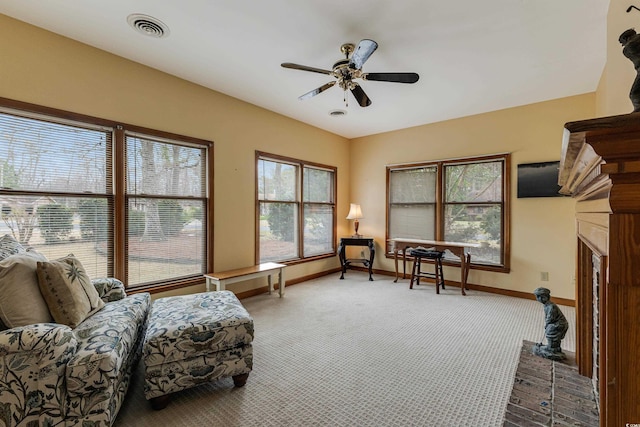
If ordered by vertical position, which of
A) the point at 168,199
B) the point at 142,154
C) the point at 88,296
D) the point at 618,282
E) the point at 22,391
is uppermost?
Answer: the point at 142,154

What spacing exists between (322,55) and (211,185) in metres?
2.01

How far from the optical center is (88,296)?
193cm

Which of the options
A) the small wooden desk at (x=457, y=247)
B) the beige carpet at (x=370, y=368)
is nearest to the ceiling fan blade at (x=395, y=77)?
the beige carpet at (x=370, y=368)

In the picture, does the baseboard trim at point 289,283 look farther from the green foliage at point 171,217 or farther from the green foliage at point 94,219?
the green foliage at point 94,219

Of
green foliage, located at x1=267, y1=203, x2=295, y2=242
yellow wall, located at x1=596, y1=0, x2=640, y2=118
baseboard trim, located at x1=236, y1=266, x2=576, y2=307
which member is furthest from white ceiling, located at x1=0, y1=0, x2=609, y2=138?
baseboard trim, located at x1=236, y1=266, x2=576, y2=307

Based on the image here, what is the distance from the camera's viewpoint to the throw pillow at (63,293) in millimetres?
1657

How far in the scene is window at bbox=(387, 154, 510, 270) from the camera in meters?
4.21

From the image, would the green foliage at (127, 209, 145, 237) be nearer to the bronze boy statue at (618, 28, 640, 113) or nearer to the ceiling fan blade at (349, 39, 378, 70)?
the ceiling fan blade at (349, 39, 378, 70)

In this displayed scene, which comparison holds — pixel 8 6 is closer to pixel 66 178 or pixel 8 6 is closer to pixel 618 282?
pixel 66 178

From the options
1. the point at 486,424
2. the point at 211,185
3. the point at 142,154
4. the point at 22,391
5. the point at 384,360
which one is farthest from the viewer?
the point at 211,185

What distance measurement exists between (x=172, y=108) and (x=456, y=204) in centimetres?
427

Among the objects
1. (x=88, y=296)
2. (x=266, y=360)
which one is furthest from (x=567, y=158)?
(x=88, y=296)

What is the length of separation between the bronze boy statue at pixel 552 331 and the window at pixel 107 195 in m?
3.43

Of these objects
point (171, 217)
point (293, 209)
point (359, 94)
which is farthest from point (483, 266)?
point (171, 217)
